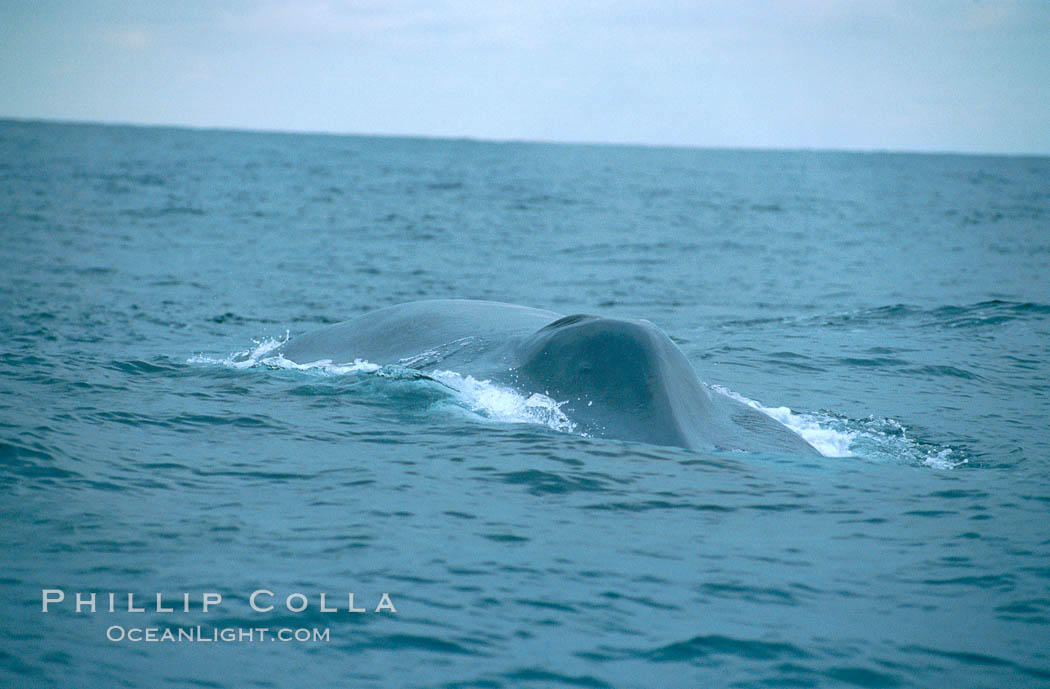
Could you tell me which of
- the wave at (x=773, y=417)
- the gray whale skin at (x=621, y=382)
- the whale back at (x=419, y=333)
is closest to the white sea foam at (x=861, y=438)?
the wave at (x=773, y=417)

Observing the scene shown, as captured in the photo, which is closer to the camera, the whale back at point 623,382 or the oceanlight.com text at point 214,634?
the oceanlight.com text at point 214,634

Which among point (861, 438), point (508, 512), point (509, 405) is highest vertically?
point (509, 405)

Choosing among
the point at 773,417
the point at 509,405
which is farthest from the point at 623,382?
the point at 773,417

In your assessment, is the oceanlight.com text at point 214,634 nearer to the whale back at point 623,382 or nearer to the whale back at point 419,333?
the whale back at point 623,382

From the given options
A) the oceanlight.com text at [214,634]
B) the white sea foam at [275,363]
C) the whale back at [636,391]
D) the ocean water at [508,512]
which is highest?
the whale back at [636,391]

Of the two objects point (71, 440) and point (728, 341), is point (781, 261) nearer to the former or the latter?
point (728, 341)

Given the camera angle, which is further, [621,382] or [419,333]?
[419,333]

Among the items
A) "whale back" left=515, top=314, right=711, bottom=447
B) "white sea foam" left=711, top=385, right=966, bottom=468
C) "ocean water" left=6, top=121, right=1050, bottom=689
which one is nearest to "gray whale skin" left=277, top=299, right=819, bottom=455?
"whale back" left=515, top=314, right=711, bottom=447

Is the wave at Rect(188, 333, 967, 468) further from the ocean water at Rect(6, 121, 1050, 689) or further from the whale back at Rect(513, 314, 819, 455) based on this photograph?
the whale back at Rect(513, 314, 819, 455)

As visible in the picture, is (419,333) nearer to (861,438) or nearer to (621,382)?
(621,382)

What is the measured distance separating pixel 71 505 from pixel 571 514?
3.54 m

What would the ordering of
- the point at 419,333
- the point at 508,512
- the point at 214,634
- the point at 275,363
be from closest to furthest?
the point at 214,634 < the point at 508,512 < the point at 419,333 < the point at 275,363

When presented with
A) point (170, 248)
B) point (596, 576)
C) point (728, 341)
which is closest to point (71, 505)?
point (596, 576)

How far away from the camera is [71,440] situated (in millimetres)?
9352
